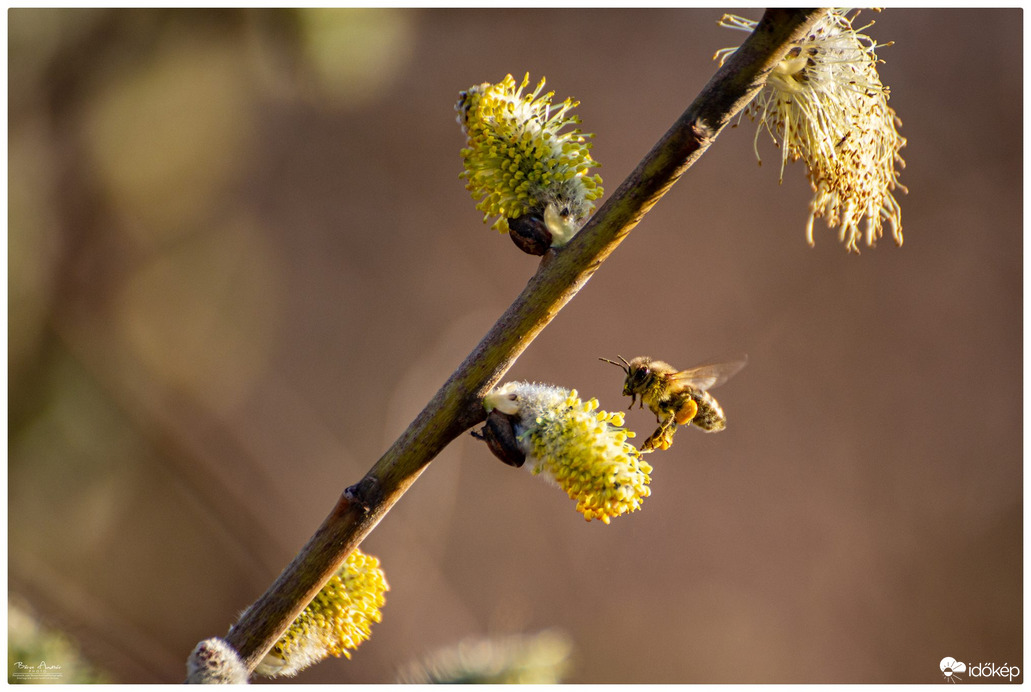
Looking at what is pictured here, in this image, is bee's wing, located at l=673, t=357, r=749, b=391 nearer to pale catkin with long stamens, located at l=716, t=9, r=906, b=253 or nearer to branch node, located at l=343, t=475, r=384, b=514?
pale catkin with long stamens, located at l=716, t=9, r=906, b=253

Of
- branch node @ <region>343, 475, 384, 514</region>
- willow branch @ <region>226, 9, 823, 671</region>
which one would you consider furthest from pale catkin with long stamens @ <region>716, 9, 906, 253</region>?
branch node @ <region>343, 475, 384, 514</region>

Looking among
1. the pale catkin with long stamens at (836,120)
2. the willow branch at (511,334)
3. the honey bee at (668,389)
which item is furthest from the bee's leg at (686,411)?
the willow branch at (511,334)

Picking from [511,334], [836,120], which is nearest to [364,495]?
[511,334]

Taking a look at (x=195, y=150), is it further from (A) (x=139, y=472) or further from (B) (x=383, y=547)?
(B) (x=383, y=547)

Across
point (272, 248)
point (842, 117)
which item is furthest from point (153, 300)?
point (842, 117)

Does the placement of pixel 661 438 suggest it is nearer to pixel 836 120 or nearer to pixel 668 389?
pixel 668 389
